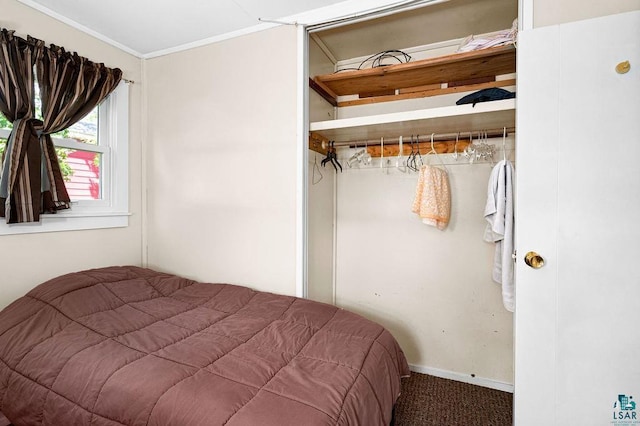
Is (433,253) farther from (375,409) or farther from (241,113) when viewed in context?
(241,113)

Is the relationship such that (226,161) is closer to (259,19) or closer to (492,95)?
(259,19)

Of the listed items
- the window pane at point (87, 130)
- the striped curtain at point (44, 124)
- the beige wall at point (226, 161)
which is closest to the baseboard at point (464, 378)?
the beige wall at point (226, 161)

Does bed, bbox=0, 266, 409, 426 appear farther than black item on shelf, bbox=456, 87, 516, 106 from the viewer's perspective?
No

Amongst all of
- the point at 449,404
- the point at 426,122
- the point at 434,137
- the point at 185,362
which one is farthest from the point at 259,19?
the point at 449,404

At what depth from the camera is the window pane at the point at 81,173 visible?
6.84 feet

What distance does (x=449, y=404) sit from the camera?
1956 millimetres

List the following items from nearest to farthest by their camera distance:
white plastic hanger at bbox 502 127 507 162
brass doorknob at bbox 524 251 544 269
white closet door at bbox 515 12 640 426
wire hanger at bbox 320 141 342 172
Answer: white closet door at bbox 515 12 640 426 → brass doorknob at bbox 524 251 544 269 → white plastic hanger at bbox 502 127 507 162 → wire hanger at bbox 320 141 342 172

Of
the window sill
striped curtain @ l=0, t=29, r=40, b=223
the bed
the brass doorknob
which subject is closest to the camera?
the bed

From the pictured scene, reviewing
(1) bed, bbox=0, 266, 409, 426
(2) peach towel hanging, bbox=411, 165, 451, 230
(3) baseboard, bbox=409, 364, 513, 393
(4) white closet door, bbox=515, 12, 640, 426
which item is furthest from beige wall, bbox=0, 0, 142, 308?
(4) white closet door, bbox=515, 12, 640, 426

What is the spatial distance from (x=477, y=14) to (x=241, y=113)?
168 centimetres

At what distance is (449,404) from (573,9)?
2.26 meters

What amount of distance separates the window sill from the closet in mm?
1471

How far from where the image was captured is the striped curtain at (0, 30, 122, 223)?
1.69m

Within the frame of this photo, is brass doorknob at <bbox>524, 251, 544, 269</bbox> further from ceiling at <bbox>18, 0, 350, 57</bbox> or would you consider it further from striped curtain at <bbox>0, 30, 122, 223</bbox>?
striped curtain at <bbox>0, 30, 122, 223</bbox>
